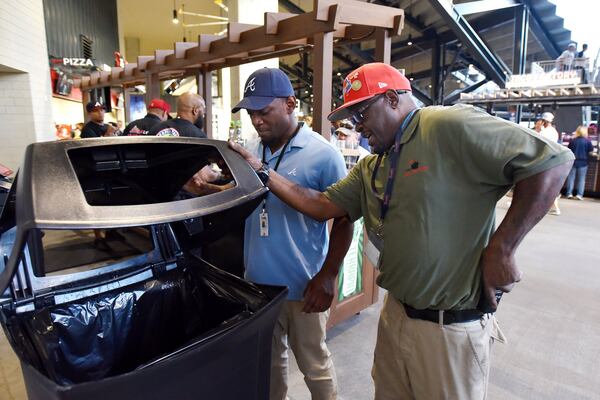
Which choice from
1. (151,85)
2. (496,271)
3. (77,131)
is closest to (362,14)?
(496,271)

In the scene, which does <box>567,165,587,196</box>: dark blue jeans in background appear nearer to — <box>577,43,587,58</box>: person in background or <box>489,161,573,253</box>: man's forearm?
<box>577,43,587,58</box>: person in background

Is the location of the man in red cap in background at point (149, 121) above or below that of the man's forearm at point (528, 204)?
above

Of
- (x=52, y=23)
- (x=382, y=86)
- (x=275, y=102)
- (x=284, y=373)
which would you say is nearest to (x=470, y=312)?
(x=382, y=86)

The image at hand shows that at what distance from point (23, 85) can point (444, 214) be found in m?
6.92

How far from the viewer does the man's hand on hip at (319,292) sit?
4.94ft

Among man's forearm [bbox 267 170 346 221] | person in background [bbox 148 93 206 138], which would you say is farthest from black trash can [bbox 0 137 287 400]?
person in background [bbox 148 93 206 138]

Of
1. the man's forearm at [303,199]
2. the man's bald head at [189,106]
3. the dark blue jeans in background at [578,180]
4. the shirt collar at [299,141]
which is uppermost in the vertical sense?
the man's bald head at [189,106]

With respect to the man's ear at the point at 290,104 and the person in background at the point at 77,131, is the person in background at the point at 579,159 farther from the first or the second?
the person in background at the point at 77,131

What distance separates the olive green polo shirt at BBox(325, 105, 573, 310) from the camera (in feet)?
3.40

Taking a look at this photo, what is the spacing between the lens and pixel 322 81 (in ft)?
8.24

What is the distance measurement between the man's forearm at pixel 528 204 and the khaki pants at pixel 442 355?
0.29m

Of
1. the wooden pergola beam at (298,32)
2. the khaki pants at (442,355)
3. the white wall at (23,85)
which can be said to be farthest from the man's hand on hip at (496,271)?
the white wall at (23,85)

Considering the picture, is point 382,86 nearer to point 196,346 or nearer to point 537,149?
point 537,149

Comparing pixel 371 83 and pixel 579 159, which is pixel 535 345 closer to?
pixel 371 83
